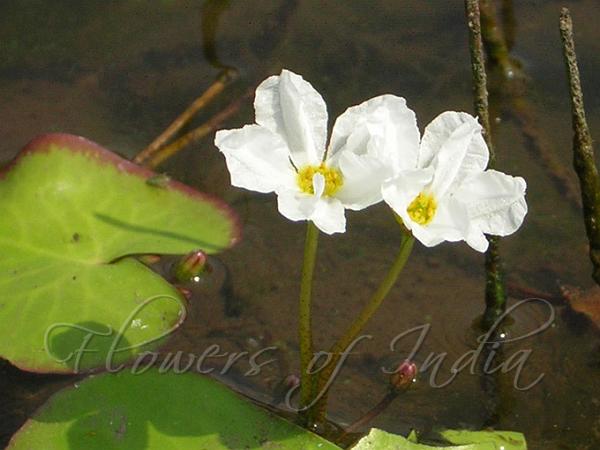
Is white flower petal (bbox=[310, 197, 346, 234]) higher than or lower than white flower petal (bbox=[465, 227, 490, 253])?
higher

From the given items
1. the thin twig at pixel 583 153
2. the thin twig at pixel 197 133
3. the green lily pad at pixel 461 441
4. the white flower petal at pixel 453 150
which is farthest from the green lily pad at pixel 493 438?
the thin twig at pixel 197 133

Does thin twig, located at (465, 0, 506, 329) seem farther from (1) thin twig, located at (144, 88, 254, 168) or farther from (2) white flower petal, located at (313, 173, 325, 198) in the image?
(1) thin twig, located at (144, 88, 254, 168)

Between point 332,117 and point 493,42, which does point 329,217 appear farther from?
point 493,42

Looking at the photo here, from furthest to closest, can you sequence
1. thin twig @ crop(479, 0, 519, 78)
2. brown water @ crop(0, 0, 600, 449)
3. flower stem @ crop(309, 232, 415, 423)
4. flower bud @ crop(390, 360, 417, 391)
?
thin twig @ crop(479, 0, 519, 78), brown water @ crop(0, 0, 600, 449), flower bud @ crop(390, 360, 417, 391), flower stem @ crop(309, 232, 415, 423)

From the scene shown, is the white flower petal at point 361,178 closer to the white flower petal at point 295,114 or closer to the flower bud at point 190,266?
the white flower petal at point 295,114

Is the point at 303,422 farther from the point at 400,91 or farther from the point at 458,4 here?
the point at 458,4

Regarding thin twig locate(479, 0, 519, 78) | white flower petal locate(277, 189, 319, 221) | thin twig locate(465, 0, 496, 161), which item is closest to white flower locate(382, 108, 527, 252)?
white flower petal locate(277, 189, 319, 221)

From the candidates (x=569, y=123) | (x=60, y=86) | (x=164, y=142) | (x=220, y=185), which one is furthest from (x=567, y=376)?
(x=60, y=86)
